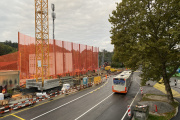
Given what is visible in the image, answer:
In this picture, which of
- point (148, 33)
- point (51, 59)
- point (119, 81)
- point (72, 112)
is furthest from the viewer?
point (51, 59)

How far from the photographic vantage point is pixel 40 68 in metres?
28.3

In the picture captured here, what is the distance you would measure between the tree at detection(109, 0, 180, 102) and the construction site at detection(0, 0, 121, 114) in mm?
12163

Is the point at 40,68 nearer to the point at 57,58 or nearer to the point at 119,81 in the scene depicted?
the point at 57,58

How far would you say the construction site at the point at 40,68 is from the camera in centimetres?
2091

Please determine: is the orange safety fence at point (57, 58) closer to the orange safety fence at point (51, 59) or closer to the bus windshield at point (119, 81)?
the orange safety fence at point (51, 59)

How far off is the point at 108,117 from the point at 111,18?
1084 centimetres

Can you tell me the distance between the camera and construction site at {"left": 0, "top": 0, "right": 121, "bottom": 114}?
2091 centimetres

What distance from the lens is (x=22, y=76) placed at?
28172 mm

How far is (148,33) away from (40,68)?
81.1ft

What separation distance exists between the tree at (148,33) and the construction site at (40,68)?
1216cm

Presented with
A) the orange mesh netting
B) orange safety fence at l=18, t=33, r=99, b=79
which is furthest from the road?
the orange mesh netting

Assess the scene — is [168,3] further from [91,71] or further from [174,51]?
[91,71]

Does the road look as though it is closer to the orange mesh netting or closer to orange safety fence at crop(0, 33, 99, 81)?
orange safety fence at crop(0, 33, 99, 81)

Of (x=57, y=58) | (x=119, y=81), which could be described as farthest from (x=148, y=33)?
(x=57, y=58)
